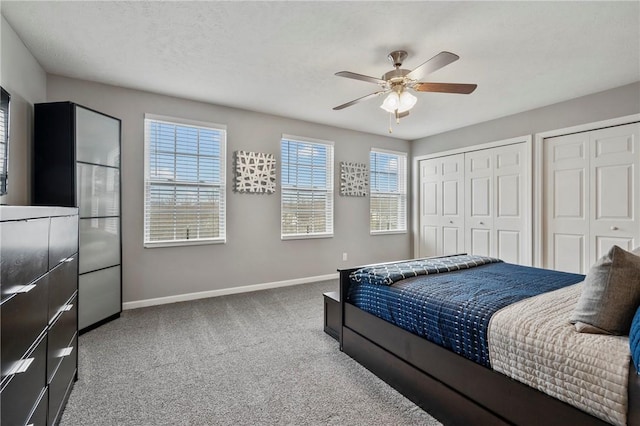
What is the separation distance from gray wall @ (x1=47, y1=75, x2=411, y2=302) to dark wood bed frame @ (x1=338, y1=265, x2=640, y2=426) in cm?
229

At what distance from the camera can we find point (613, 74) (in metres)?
3.10

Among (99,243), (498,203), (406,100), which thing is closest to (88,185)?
(99,243)

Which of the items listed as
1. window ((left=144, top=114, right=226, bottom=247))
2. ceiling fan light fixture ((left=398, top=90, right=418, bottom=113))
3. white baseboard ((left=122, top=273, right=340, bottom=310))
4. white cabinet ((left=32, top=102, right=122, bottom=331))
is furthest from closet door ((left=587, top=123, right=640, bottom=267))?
white cabinet ((left=32, top=102, right=122, bottom=331))

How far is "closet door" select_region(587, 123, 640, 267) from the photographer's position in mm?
3361

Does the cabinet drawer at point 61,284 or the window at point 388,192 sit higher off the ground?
the window at point 388,192

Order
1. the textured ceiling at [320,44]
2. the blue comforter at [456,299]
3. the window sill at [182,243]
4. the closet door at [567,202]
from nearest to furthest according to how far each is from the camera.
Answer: the blue comforter at [456,299] < the textured ceiling at [320,44] < the window sill at [182,243] < the closet door at [567,202]

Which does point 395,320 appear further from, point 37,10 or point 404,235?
point 404,235

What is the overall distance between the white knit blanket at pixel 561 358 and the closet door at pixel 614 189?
282 cm

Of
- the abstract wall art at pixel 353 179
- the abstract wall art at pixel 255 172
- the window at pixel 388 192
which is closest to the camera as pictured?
the abstract wall art at pixel 255 172

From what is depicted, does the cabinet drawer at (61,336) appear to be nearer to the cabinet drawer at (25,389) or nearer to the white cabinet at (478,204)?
the cabinet drawer at (25,389)

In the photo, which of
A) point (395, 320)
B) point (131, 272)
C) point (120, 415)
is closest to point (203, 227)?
point (131, 272)

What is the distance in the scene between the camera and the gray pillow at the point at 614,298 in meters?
1.26

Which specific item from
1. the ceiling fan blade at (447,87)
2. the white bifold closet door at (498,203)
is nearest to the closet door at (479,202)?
the white bifold closet door at (498,203)

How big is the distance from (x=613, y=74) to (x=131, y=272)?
18.4 ft
